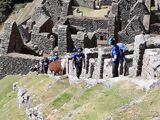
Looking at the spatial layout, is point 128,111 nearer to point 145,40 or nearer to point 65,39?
point 145,40

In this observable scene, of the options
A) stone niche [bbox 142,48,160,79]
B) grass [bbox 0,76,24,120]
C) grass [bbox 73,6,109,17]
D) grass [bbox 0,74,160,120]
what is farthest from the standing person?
grass [bbox 73,6,109,17]

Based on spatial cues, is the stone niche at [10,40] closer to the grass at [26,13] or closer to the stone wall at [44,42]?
the stone wall at [44,42]

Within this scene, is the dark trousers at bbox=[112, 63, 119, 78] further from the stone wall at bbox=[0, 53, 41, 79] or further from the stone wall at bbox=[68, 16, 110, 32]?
the stone wall at bbox=[68, 16, 110, 32]

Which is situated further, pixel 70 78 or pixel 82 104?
pixel 70 78

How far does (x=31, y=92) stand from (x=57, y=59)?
3.64 m

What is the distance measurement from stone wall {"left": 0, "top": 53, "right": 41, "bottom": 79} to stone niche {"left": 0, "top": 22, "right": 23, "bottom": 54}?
72 centimetres

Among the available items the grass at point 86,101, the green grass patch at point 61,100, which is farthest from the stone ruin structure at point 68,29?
the green grass patch at point 61,100

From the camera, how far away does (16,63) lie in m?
45.0

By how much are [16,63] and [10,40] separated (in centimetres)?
206

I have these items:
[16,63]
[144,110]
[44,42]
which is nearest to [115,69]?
[144,110]

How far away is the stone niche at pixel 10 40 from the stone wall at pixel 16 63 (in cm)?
72

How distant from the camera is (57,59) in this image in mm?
37656

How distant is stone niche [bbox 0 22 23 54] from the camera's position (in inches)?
1791

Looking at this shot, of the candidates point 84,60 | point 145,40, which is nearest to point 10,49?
point 84,60
